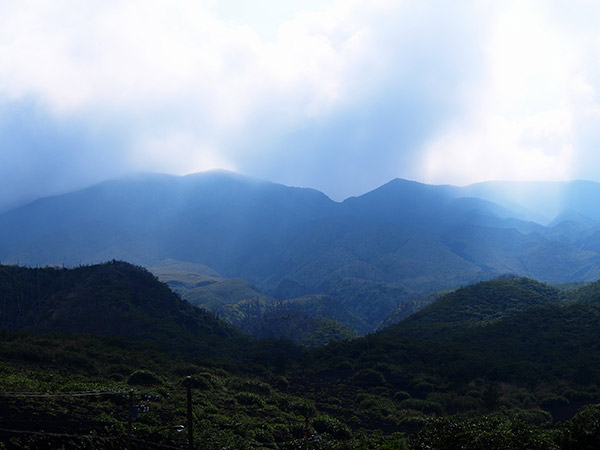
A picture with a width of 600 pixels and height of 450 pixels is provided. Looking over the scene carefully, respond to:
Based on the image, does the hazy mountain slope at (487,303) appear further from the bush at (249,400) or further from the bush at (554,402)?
the bush at (249,400)

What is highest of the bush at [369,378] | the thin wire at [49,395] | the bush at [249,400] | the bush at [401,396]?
the thin wire at [49,395]

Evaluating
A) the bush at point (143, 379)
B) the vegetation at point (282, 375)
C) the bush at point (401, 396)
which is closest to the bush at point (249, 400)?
the vegetation at point (282, 375)

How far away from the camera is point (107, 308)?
81188 mm

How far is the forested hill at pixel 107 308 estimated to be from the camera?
246ft

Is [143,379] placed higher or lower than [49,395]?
lower

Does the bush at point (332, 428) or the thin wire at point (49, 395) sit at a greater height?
the thin wire at point (49, 395)

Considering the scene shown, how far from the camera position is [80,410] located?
82.6 ft

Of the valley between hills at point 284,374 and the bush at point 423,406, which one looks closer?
the valley between hills at point 284,374

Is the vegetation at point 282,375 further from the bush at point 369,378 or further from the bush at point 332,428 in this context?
the bush at point 369,378

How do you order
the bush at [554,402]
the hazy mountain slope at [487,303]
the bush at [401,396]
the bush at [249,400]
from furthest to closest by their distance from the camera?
the hazy mountain slope at [487,303]
the bush at [401,396]
the bush at [554,402]
the bush at [249,400]

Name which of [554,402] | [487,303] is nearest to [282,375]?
[554,402]

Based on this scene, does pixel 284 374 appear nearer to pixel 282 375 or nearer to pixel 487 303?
pixel 282 375

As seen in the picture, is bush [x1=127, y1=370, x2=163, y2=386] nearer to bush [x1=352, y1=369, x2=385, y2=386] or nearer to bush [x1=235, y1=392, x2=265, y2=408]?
bush [x1=235, y1=392, x2=265, y2=408]

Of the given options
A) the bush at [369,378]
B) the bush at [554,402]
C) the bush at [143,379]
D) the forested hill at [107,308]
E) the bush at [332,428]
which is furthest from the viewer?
the forested hill at [107,308]
